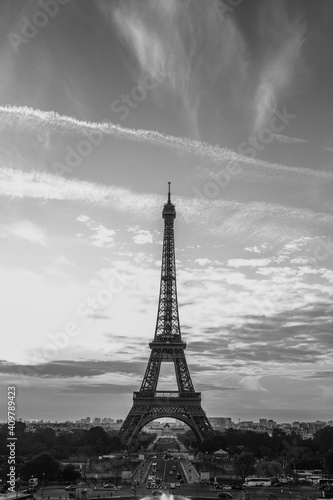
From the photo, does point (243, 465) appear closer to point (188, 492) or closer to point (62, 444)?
point (188, 492)

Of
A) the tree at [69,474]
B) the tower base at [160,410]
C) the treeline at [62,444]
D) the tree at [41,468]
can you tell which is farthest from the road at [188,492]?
the tower base at [160,410]

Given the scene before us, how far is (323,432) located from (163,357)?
45272 millimetres

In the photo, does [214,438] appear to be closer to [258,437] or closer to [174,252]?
[258,437]

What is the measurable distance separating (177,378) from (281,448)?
29691 millimetres

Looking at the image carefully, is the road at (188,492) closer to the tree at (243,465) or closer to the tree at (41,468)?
the tree at (41,468)

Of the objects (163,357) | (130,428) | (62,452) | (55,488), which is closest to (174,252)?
(163,357)

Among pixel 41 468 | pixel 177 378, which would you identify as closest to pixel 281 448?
pixel 177 378

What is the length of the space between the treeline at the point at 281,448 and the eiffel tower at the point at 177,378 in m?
5.66

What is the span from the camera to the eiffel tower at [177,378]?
95.8 m

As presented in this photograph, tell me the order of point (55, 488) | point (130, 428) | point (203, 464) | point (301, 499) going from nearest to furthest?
point (301, 499) → point (55, 488) → point (203, 464) → point (130, 428)

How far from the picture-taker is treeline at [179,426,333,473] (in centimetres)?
8531

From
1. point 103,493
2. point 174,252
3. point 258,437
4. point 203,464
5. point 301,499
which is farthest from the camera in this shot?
point 258,437

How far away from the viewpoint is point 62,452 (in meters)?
99.8

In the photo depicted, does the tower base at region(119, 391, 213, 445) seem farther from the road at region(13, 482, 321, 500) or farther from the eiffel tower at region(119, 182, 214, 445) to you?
the road at region(13, 482, 321, 500)
